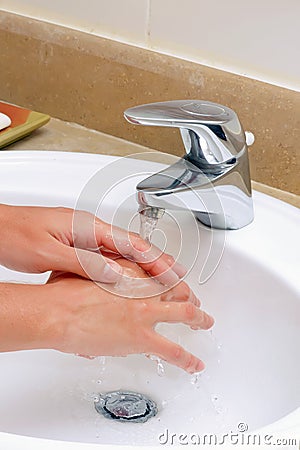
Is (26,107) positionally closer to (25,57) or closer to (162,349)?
(25,57)

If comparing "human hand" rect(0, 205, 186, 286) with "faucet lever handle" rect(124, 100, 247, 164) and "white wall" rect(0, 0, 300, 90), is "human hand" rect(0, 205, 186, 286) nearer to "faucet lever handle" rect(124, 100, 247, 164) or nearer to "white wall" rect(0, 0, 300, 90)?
"faucet lever handle" rect(124, 100, 247, 164)

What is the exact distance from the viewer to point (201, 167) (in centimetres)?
71

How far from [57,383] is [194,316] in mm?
138

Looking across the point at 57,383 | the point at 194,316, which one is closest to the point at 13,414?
the point at 57,383

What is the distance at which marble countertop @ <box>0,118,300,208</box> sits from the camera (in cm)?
93

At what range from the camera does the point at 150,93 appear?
916 mm

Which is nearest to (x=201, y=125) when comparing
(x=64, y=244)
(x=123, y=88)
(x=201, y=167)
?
(x=201, y=167)

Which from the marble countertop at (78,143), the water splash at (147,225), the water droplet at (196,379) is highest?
the water splash at (147,225)

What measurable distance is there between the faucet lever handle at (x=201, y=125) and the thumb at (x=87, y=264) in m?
0.11

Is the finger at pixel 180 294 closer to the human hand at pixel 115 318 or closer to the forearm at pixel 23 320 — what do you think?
the human hand at pixel 115 318

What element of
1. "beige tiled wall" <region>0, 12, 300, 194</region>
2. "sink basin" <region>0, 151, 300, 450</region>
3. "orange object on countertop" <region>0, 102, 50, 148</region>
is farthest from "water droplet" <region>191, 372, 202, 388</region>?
"orange object on countertop" <region>0, 102, 50, 148</region>

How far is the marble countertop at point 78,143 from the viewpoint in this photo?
0.93 metres

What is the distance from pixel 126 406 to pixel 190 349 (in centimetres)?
7

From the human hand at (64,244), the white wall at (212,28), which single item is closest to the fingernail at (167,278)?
the human hand at (64,244)
